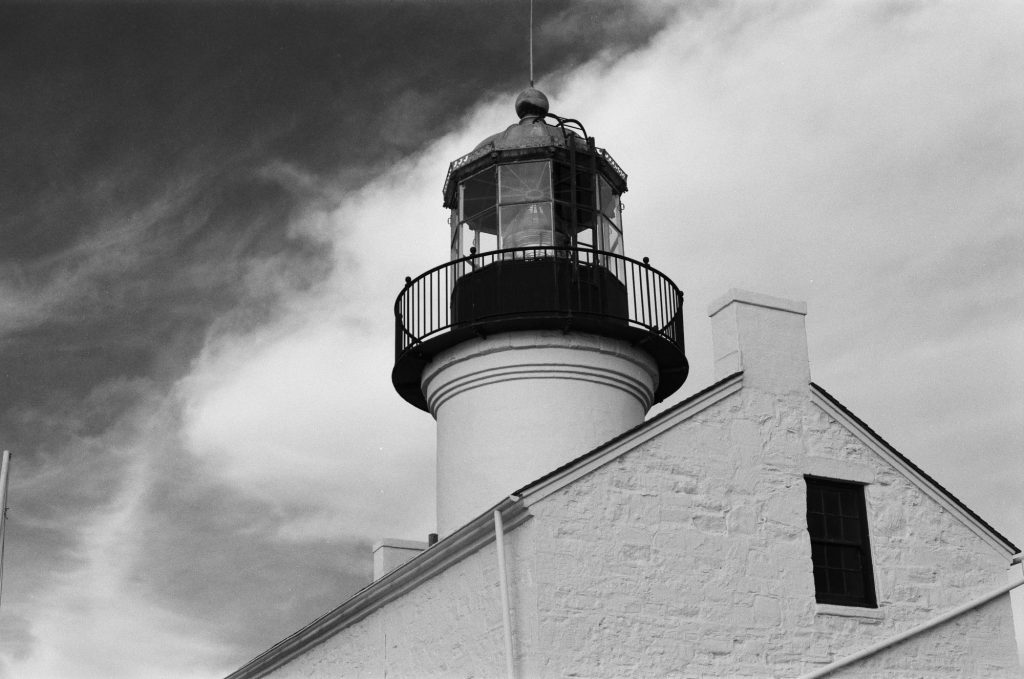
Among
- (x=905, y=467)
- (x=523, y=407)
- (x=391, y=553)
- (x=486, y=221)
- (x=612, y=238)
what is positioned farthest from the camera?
(x=391, y=553)

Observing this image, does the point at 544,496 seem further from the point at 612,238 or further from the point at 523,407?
the point at 612,238

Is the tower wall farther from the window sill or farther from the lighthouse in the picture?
the window sill

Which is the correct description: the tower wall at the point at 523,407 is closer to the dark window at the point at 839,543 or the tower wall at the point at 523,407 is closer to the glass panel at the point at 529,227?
the glass panel at the point at 529,227

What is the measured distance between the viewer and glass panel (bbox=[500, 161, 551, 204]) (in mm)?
18078

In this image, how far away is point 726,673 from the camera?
1324cm

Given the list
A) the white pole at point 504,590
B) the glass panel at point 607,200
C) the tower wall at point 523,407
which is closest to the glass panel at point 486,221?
the glass panel at point 607,200

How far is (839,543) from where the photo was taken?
14516mm

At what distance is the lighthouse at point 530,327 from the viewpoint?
17078mm

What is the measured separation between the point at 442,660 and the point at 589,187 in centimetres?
695

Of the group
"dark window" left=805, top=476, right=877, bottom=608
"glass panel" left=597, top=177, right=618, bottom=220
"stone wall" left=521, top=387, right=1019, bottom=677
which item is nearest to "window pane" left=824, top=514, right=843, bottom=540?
"dark window" left=805, top=476, right=877, bottom=608

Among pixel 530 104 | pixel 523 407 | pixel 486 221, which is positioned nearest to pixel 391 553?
pixel 523 407

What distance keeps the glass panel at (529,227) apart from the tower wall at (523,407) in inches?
55.8

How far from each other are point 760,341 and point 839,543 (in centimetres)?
229

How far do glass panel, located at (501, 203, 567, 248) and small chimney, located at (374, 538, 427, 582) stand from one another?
4.82 meters
